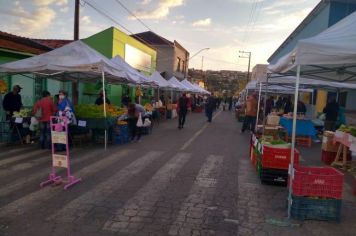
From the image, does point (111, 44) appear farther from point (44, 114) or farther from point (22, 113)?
point (44, 114)

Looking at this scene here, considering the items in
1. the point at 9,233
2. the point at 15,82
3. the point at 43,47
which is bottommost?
the point at 9,233

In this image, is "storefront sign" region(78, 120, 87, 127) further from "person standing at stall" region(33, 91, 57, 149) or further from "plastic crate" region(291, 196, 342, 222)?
"plastic crate" region(291, 196, 342, 222)

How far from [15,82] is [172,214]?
1217 cm

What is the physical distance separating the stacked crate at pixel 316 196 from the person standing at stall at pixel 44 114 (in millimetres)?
7976

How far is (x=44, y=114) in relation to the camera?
11273 mm

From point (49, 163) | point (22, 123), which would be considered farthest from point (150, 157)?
point (22, 123)

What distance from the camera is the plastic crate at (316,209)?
582 centimetres

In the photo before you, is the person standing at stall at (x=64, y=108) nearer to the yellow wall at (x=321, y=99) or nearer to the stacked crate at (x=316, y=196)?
the stacked crate at (x=316, y=196)

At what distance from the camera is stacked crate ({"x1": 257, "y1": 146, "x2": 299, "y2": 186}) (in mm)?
7656

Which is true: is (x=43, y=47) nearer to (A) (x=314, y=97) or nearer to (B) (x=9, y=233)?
(B) (x=9, y=233)

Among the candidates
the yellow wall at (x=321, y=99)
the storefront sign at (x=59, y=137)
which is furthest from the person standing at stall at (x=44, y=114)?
the yellow wall at (x=321, y=99)

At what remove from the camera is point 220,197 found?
6.77 m

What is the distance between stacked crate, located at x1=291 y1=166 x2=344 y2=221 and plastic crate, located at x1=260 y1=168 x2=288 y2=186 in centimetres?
188

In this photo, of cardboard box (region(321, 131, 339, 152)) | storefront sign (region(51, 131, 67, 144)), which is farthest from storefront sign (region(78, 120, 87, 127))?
cardboard box (region(321, 131, 339, 152))
